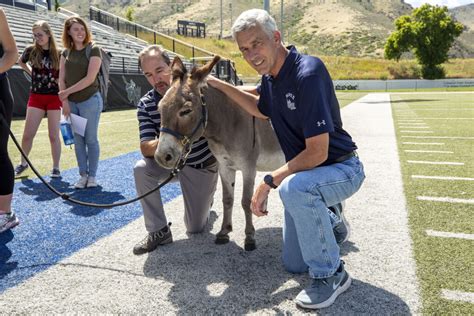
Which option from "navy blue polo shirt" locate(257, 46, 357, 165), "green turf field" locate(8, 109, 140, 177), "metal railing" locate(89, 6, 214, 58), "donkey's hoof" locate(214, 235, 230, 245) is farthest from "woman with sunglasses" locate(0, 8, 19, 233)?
"metal railing" locate(89, 6, 214, 58)

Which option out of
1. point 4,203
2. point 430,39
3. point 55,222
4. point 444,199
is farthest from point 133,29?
point 430,39

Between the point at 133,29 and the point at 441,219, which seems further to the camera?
the point at 133,29

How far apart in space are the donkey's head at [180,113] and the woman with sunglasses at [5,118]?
196 centimetres

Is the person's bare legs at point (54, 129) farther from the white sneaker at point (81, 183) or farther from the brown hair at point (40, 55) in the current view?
the white sneaker at point (81, 183)

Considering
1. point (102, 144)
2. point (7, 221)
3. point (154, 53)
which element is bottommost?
point (102, 144)

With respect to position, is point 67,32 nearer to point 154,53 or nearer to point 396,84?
point 154,53

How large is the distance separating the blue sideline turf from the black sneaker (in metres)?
0.65

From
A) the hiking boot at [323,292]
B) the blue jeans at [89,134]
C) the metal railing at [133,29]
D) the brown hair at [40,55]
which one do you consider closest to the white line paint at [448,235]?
the hiking boot at [323,292]

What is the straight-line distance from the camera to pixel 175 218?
16.2ft

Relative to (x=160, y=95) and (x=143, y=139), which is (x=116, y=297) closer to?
(x=143, y=139)

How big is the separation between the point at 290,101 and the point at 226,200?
1.65 m

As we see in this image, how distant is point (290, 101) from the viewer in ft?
9.62

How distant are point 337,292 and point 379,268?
0.74 m

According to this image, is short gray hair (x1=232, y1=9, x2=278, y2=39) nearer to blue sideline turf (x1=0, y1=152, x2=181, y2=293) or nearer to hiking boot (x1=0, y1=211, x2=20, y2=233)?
blue sideline turf (x1=0, y1=152, x2=181, y2=293)
